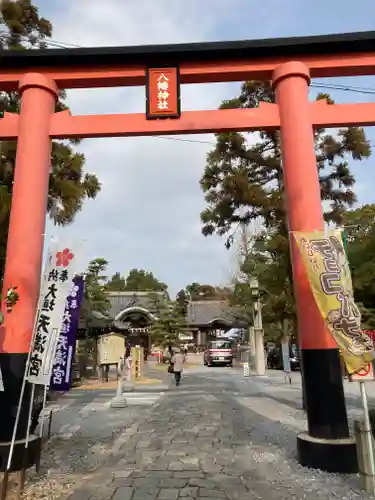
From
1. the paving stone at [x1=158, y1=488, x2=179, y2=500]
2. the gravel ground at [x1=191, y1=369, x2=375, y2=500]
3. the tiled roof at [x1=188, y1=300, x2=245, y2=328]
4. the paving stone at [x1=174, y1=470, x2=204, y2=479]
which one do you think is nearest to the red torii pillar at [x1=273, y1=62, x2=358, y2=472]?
the gravel ground at [x1=191, y1=369, x2=375, y2=500]

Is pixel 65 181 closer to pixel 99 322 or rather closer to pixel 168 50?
pixel 168 50

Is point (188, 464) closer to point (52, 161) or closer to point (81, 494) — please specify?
point (81, 494)

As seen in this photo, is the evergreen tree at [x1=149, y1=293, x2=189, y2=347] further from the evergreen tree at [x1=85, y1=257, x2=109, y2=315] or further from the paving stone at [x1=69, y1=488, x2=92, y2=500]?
the paving stone at [x1=69, y1=488, x2=92, y2=500]

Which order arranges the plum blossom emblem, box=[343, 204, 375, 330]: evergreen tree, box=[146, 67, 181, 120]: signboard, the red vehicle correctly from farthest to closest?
the red vehicle < box=[343, 204, 375, 330]: evergreen tree < box=[146, 67, 181, 120]: signboard < the plum blossom emblem

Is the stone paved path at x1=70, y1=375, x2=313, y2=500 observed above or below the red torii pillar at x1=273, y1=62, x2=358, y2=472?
below

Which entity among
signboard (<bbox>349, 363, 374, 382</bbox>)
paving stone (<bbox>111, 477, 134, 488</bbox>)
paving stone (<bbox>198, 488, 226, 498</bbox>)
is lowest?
paving stone (<bbox>198, 488, 226, 498</bbox>)

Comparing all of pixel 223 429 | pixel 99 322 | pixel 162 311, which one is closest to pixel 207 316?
pixel 162 311

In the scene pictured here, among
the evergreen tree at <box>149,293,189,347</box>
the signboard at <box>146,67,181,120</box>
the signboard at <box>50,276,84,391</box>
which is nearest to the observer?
the signboard at <box>50,276,84,391</box>

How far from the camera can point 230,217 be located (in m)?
11.3

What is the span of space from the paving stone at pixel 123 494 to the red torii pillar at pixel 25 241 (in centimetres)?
152

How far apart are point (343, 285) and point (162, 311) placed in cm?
2637

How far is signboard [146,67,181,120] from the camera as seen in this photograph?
21.6 ft

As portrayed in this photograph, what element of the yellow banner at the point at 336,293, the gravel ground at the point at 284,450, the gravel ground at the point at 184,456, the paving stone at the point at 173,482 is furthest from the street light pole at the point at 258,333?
the paving stone at the point at 173,482

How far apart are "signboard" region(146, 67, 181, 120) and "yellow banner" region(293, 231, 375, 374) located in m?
3.10
